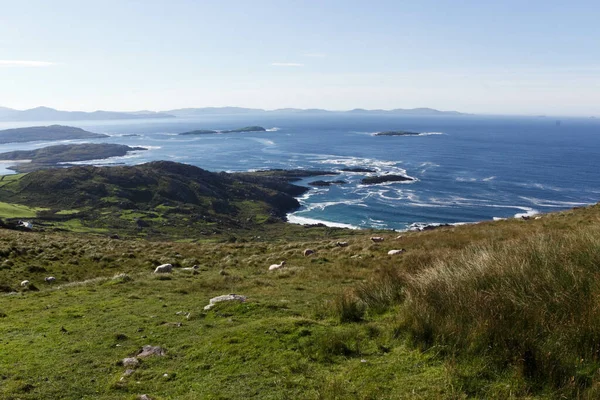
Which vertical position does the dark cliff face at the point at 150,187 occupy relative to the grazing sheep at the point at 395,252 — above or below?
below

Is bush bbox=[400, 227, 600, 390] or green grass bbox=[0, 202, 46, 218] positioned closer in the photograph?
bush bbox=[400, 227, 600, 390]

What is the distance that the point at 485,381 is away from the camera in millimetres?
5887

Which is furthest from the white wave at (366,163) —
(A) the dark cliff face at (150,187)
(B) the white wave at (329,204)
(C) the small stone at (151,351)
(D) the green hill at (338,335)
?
(C) the small stone at (151,351)

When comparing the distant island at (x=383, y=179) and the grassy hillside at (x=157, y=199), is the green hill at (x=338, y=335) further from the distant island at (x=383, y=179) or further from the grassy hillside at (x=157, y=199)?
the distant island at (x=383, y=179)

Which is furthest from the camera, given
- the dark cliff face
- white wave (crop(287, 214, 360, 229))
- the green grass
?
the dark cliff face

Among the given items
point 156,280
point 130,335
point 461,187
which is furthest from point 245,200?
point 130,335

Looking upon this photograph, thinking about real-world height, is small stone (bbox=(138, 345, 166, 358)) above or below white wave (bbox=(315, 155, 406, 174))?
above

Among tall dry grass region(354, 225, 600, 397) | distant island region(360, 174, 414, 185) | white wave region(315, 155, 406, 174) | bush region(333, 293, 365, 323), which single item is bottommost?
distant island region(360, 174, 414, 185)

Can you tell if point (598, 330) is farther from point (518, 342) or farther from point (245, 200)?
point (245, 200)

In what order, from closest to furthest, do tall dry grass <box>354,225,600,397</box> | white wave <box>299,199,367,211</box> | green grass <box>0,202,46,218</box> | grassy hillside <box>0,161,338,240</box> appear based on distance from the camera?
1. tall dry grass <box>354,225,600,397</box>
2. green grass <box>0,202,46,218</box>
3. grassy hillside <box>0,161,338,240</box>
4. white wave <box>299,199,367,211</box>

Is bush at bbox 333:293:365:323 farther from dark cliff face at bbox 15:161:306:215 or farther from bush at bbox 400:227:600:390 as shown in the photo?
dark cliff face at bbox 15:161:306:215

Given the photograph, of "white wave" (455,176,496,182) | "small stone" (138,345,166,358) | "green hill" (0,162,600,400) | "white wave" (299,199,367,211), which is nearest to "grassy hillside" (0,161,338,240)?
"white wave" (299,199,367,211)

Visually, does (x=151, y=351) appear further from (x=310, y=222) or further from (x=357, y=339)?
(x=310, y=222)

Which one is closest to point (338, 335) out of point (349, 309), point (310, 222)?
point (349, 309)
